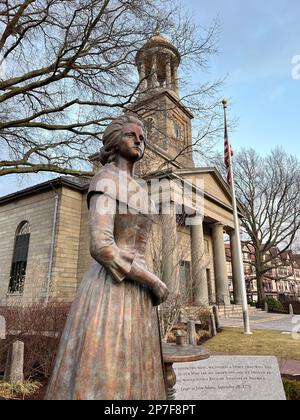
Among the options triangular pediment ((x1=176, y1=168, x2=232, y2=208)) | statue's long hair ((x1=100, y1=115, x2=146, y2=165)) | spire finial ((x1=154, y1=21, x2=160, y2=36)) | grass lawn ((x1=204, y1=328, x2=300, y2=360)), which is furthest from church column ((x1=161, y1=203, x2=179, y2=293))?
statue's long hair ((x1=100, y1=115, x2=146, y2=165))

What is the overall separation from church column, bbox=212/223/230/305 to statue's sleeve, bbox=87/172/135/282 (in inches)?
1023

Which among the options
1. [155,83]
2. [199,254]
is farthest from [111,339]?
[199,254]

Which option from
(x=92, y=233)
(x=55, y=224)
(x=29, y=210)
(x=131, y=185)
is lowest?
(x=92, y=233)

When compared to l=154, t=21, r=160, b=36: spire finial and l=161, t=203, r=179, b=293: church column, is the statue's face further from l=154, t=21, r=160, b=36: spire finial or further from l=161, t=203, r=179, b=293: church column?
l=161, t=203, r=179, b=293: church column

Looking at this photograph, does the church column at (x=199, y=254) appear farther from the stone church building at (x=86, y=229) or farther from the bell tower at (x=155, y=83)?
the bell tower at (x=155, y=83)

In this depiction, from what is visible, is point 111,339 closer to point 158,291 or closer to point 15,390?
point 158,291

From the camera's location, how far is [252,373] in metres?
4.16

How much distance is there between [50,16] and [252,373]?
12.3 m

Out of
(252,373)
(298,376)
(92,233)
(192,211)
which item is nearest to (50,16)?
(92,233)

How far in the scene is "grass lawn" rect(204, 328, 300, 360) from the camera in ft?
32.0

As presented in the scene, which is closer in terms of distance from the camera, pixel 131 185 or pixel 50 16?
pixel 131 185

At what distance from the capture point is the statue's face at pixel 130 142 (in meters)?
2.17

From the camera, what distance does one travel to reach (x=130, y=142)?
217 cm
